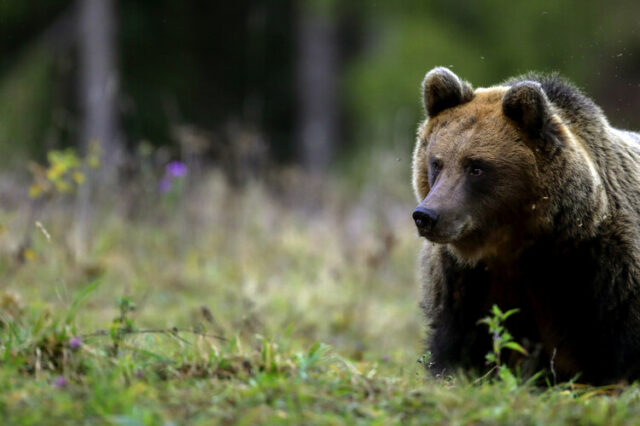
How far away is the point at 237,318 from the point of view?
6891 millimetres

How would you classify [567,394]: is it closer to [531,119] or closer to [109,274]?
[531,119]

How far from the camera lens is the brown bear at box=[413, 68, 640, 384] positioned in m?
4.17

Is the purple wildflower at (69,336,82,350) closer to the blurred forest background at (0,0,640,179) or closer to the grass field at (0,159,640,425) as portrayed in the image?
the grass field at (0,159,640,425)

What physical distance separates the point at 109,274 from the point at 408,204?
3.81 metres

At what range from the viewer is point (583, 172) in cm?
429

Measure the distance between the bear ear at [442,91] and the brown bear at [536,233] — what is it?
25 millimetres

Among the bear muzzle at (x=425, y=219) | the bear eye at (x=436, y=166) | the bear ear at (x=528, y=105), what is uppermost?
the bear ear at (x=528, y=105)

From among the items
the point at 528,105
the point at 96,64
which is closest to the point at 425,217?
the point at 528,105

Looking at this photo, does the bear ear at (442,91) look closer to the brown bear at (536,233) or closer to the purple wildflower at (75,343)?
the brown bear at (536,233)

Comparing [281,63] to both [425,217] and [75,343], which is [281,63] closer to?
[425,217]

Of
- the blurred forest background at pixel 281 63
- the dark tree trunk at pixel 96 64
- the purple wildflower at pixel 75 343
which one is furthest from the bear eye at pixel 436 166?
the dark tree trunk at pixel 96 64

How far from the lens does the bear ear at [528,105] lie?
4.29 metres

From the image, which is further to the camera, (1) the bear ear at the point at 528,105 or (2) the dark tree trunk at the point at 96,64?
(2) the dark tree trunk at the point at 96,64

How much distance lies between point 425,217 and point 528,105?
0.79 m
